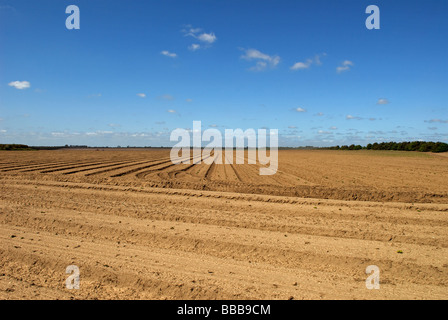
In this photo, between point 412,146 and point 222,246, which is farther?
point 412,146

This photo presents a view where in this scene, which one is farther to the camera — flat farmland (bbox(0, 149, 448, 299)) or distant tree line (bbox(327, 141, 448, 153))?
distant tree line (bbox(327, 141, 448, 153))

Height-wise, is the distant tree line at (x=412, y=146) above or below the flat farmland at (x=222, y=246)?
above

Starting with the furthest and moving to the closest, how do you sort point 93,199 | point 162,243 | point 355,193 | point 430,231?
point 355,193
point 93,199
point 430,231
point 162,243

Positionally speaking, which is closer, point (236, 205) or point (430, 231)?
point (430, 231)

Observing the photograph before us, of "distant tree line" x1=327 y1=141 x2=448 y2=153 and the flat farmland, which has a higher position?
"distant tree line" x1=327 y1=141 x2=448 y2=153

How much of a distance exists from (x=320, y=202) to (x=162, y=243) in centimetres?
634

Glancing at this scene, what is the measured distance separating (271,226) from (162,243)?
2882mm

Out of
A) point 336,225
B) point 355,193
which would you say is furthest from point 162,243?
point 355,193

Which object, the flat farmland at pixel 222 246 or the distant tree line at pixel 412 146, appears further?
the distant tree line at pixel 412 146

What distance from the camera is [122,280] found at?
4.62 m
